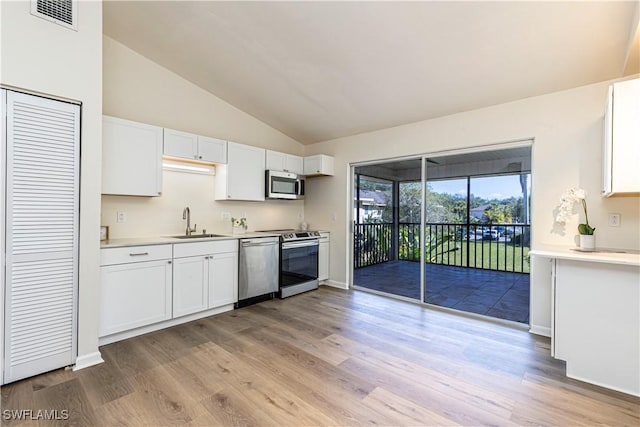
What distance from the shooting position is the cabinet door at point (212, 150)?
362 centimetres

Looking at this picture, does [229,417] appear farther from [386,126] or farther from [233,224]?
[386,126]

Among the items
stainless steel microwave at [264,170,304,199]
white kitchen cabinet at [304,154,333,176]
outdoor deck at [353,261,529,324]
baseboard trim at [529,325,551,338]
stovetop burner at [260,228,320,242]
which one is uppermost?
white kitchen cabinet at [304,154,333,176]

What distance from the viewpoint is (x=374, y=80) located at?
128 inches

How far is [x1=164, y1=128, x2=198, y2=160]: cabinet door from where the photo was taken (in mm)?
3318

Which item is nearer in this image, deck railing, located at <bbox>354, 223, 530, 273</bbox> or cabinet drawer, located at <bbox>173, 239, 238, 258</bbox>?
cabinet drawer, located at <bbox>173, 239, 238, 258</bbox>

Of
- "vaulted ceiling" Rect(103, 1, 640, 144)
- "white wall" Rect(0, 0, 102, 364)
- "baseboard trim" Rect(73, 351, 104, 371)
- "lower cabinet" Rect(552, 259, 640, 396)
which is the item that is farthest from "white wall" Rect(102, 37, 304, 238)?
"lower cabinet" Rect(552, 259, 640, 396)

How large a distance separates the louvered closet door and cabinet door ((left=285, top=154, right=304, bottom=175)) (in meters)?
2.76

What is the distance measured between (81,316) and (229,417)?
1.51m

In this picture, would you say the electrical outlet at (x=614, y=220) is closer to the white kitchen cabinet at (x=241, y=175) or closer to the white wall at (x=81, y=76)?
the white kitchen cabinet at (x=241, y=175)

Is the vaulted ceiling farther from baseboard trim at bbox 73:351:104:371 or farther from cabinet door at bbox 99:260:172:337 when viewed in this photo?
baseboard trim at bbox 73:351:104:371

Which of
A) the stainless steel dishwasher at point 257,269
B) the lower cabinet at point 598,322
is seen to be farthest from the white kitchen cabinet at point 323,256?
the lower cabinet at point 598,322

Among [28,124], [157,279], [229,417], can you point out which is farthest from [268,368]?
[28,124]

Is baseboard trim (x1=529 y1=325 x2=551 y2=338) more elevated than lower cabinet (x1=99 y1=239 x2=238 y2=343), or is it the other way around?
lower cabinet (x1=99 y1=239 x2=238 y2=343)

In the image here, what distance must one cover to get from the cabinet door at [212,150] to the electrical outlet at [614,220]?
13.4ft
